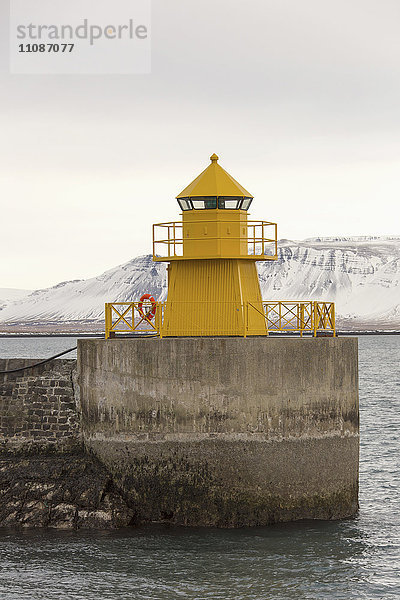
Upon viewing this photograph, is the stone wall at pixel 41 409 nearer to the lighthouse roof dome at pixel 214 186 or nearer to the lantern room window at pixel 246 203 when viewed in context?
the lighthouse roof dome at pixel 214 186

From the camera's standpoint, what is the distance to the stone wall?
2031cm

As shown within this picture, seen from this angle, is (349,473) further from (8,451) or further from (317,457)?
(8,451)

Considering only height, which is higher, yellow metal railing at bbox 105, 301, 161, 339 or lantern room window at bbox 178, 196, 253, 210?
lantern room window at bbox 178, 196, 253, 210

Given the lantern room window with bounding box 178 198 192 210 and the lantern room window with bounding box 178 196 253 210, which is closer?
the lantern room window with bounding box 178 196 253 210

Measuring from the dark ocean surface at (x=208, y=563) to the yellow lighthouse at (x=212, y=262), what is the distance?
4.42 metres

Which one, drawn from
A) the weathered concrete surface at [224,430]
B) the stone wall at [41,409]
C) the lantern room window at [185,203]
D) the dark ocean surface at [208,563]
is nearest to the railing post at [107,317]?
the weathered concrete surface at [224,430]

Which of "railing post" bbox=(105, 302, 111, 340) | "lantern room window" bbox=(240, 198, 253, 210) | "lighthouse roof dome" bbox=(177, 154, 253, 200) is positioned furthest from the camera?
"lantern room window" bbox=(240, 198, 253, 210)

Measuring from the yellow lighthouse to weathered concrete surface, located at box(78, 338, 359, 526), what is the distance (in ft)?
5.95

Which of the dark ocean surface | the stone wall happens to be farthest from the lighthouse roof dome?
the dark ocean surface

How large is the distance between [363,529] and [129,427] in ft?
16.5

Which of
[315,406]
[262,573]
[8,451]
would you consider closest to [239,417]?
[315,406]

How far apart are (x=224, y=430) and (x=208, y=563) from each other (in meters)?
2.67

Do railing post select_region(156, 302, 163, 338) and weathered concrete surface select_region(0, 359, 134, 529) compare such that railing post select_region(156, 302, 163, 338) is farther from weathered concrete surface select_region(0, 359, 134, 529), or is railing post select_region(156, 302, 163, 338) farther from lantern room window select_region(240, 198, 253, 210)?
lantern room window select_region(240, 198, 253, 210)

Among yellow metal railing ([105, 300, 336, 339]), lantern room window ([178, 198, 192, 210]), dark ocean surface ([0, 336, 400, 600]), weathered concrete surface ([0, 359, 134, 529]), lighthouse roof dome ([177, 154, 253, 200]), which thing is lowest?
dark ocean surface ([0, 336, 400, 600])
